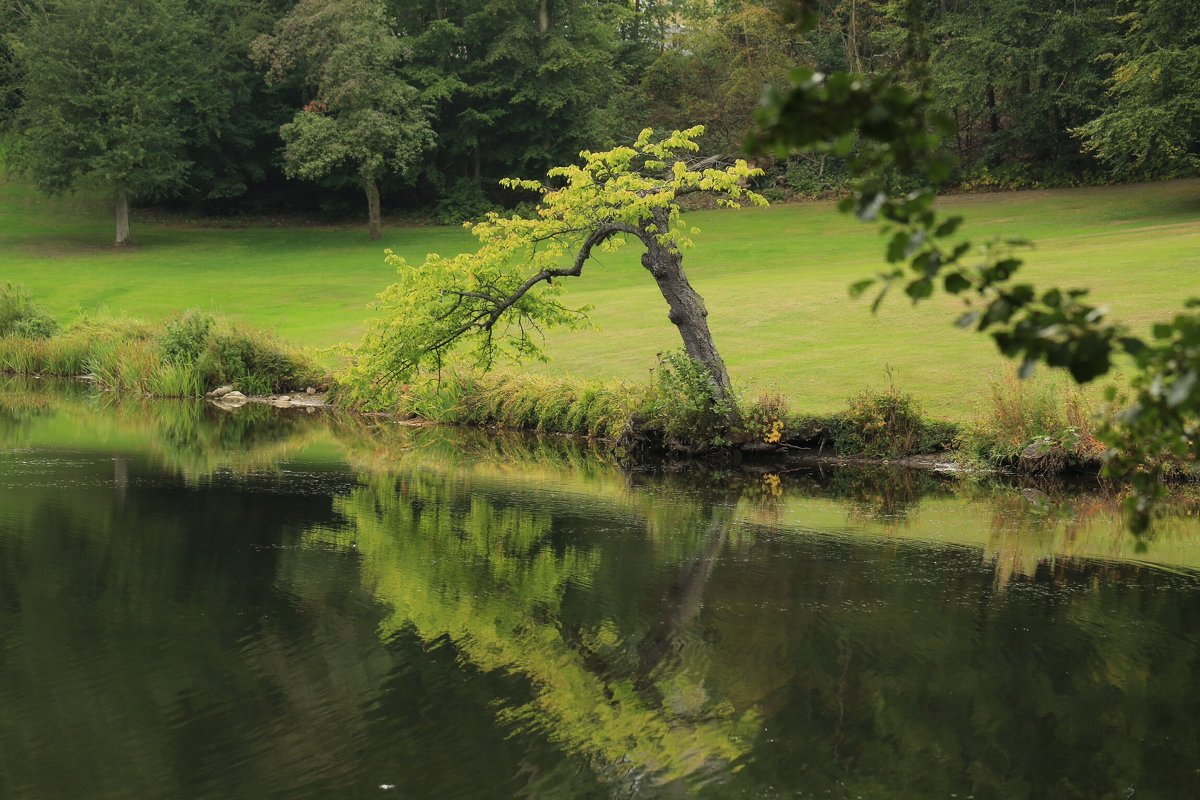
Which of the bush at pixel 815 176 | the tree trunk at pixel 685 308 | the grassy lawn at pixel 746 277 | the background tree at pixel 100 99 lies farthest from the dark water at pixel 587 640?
the bush at pixel 815 176

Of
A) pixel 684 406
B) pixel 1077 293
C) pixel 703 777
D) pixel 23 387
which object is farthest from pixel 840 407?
pixel 23 387

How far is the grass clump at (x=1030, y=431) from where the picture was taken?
1912 centimetres

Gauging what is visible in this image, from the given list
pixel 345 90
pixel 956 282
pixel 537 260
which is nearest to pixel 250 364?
pixel 537 260

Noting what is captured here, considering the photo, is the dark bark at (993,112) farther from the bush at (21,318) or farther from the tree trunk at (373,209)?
the bush at (21,318)

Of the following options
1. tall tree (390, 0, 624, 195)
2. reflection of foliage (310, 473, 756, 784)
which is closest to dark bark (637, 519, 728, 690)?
reflection of foliage (310, 473, 756, 784)

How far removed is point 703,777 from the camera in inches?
326

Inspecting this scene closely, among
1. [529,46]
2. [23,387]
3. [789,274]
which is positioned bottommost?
[23,387]

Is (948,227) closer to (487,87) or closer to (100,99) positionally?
(100,99)

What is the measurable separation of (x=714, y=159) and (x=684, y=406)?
441 centimetres

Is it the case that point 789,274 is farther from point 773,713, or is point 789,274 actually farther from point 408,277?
point 773,713

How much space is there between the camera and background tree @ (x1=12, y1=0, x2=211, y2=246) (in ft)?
162

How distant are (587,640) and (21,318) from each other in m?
28.7

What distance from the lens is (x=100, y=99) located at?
49.7 m

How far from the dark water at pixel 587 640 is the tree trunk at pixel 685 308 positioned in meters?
2.55
